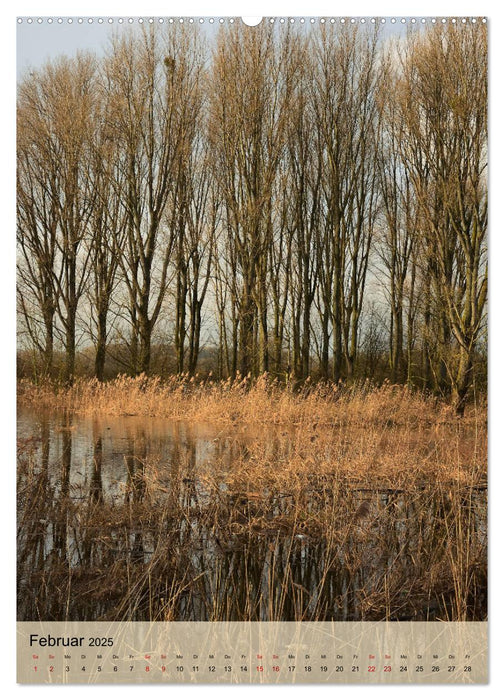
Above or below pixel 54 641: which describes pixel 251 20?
above

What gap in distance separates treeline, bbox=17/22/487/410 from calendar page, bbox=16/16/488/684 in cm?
2

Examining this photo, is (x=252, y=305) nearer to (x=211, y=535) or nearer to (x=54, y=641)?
(x=211, y=535)

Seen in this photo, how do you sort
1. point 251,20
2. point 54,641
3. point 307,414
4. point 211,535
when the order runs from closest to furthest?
point 54,641 → point 251,20 → point 211,535 → point 307,414

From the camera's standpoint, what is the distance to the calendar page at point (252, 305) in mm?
3771

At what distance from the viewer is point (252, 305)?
4.55 metres

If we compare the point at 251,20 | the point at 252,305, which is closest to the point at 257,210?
the point at 252,305

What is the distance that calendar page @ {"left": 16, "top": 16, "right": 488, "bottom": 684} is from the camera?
3.77 m

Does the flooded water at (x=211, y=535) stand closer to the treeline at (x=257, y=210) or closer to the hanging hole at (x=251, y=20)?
the treeline at (x=257, y=210)

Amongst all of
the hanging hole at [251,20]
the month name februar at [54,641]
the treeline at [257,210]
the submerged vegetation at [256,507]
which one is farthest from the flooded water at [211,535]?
the hanging hole at [251,20]

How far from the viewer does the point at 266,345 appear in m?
4.57

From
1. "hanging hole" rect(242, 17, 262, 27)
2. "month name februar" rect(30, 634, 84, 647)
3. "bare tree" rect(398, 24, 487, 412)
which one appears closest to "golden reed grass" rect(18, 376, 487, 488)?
"bare tree" rect(398, 24, 487, 412)

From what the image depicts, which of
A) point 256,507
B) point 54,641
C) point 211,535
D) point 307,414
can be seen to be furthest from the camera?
point 307,414

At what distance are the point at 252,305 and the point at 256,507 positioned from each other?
4.84 ft

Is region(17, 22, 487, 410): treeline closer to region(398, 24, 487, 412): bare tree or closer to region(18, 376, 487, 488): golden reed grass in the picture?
region(398, 24, 487, 412): bare tree
